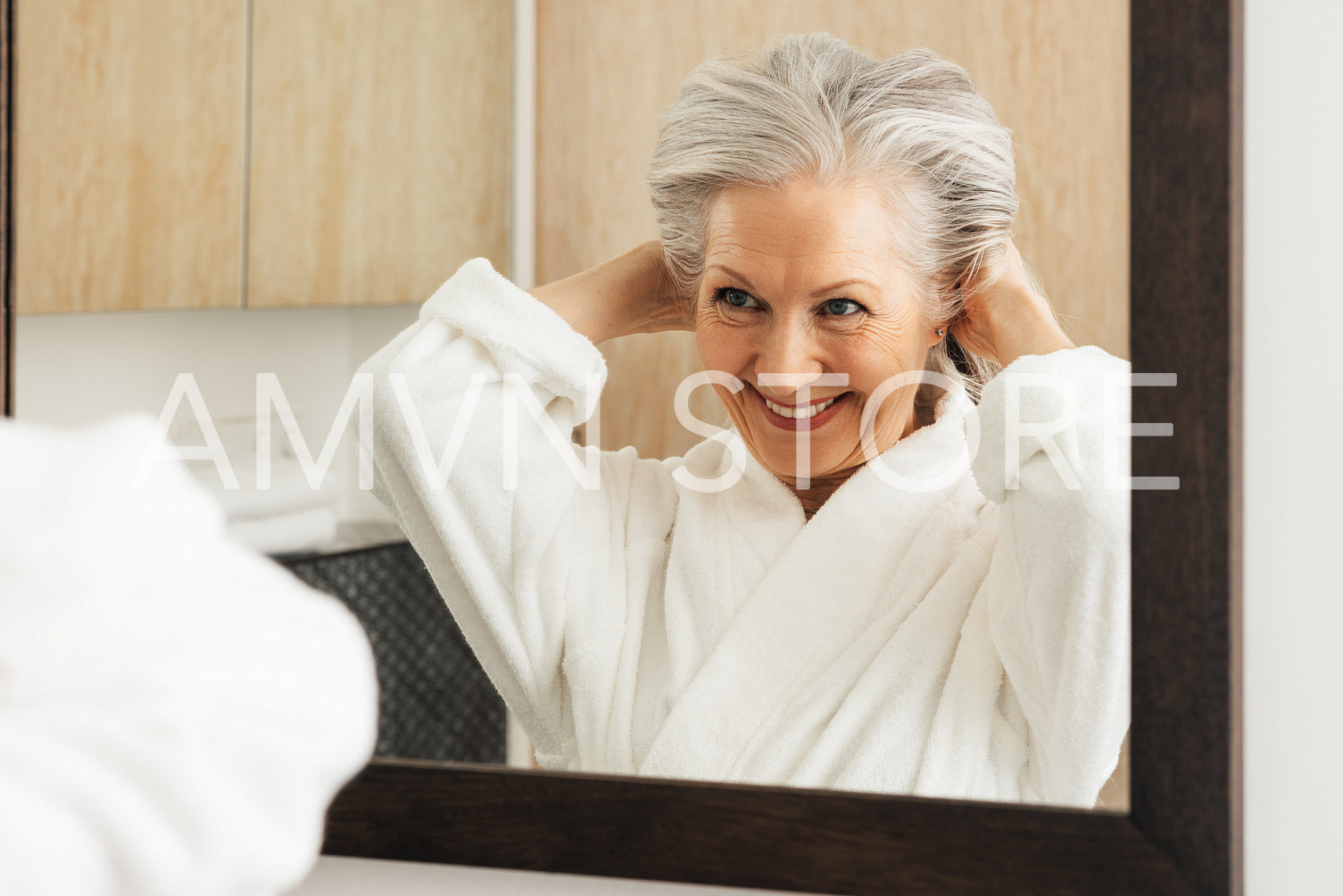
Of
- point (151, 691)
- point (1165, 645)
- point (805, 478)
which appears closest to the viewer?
point (151, 691)

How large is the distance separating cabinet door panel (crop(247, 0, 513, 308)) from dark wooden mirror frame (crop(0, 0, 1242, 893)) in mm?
368

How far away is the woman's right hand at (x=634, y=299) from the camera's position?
53 centimetres

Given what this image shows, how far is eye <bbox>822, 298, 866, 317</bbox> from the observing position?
0.50m

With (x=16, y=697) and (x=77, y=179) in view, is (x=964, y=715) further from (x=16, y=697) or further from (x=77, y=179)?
(x=77, y=179)

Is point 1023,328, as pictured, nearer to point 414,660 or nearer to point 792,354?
point 792,354

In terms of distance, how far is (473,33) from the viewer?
60cm

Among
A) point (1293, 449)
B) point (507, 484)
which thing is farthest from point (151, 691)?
point (1293, 449)

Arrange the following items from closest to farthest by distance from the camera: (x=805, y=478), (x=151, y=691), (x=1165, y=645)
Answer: (x=151, y=691) → (x=1165, y=645) → (x=805, y=478)

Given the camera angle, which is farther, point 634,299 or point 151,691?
point 634,299

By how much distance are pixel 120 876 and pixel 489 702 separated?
35 cm

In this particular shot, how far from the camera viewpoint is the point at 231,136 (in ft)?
2.06

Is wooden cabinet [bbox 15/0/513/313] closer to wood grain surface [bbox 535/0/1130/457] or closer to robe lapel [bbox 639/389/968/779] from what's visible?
wood grain surface [bbox 535/0/1130/457]

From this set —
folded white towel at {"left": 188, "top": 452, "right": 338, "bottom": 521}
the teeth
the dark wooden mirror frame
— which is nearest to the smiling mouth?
the teeth

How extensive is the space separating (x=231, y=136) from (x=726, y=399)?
14.8 inches
